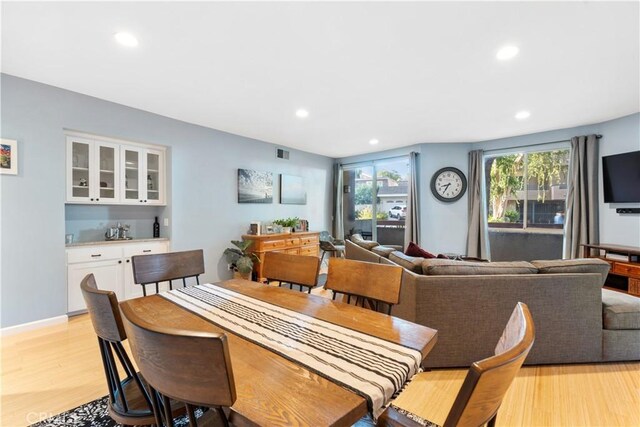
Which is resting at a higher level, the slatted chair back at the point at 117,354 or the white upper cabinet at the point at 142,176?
the white upper cabinet at the point at 142,176

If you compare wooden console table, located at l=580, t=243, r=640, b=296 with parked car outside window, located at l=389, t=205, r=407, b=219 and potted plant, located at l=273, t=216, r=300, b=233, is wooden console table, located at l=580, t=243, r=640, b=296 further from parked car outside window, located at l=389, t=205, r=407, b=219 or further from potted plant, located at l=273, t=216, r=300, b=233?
potted plant, located at l=273, t=216, r=300, b=233

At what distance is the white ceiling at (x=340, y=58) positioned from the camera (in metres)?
1.88

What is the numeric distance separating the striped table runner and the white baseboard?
103 inches

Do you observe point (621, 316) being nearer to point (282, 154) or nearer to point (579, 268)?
point (579, 268)

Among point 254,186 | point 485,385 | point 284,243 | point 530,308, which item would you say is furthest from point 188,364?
point 254,186

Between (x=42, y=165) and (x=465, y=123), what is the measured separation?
202 inches

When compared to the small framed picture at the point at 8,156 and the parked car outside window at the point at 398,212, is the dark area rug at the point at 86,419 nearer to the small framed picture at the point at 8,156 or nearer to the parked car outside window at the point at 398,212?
the small framed picture at the point at 8,156

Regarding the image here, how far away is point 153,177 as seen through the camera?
4.06 m

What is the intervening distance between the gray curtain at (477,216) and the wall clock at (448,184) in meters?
0.15

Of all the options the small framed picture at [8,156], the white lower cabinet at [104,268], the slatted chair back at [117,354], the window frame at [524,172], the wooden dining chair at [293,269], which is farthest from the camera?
the window frame at [524,172]

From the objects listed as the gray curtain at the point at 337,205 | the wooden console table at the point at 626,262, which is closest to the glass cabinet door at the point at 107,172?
the gray curtain at the point at 337,205

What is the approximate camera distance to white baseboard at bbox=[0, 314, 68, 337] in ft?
9.22

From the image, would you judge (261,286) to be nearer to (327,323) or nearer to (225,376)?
(327,323)

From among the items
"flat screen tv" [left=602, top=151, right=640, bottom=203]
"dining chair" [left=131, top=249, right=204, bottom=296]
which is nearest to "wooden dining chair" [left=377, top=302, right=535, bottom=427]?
"dining chair" [left=131, top=249, right=204, bottom=296]
